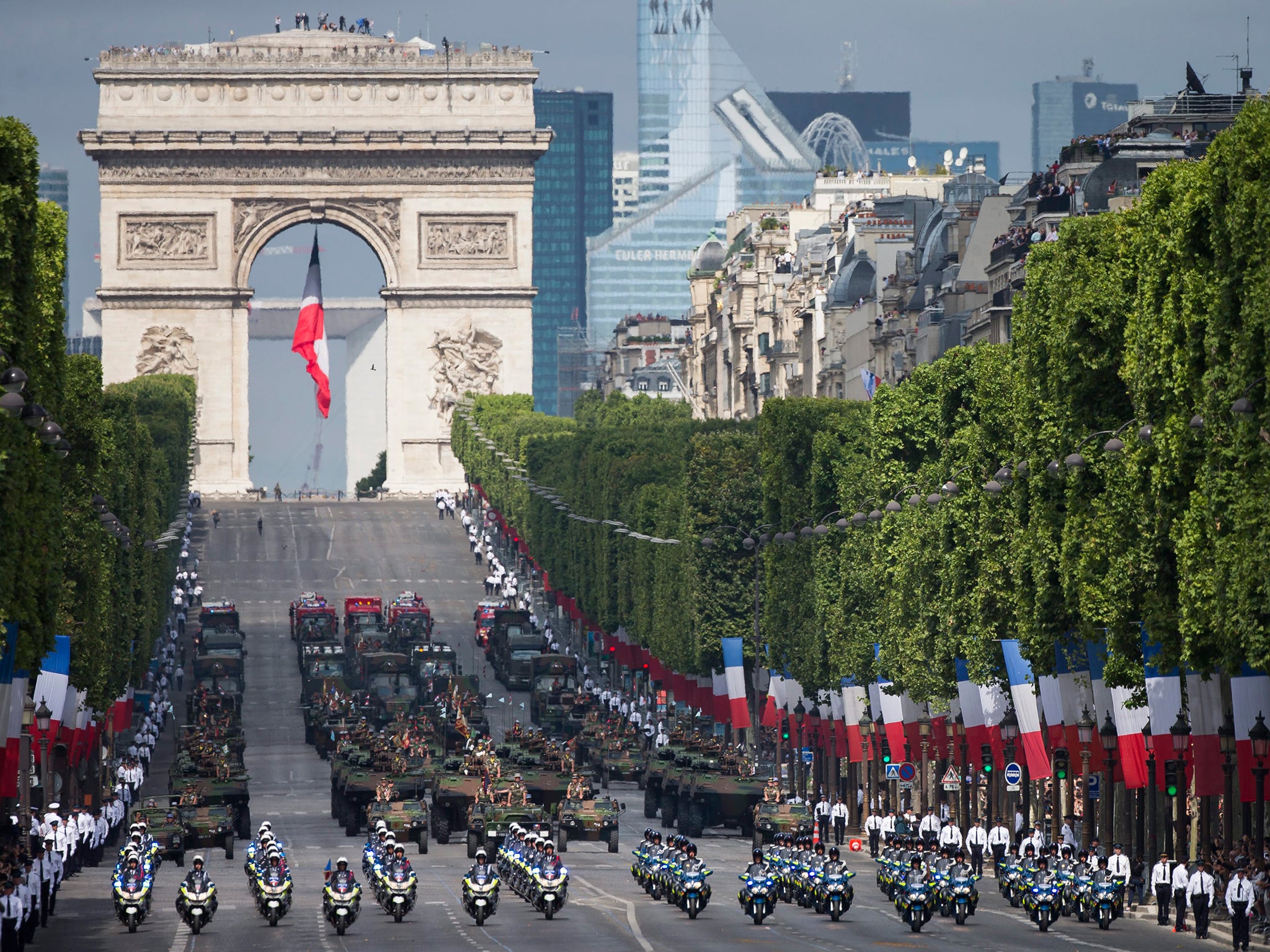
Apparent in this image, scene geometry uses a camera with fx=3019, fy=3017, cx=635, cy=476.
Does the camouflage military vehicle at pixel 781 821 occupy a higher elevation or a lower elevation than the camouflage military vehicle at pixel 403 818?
higher

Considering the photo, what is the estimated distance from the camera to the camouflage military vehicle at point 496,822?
57.2 m

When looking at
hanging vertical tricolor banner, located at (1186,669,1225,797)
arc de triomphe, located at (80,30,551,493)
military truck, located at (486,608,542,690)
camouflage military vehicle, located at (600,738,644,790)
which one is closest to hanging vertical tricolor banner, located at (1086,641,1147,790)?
hanging vertical tricolor banner, located at (1186,669,1225,797)

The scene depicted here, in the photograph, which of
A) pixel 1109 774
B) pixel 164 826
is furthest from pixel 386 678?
pixel 1109 774

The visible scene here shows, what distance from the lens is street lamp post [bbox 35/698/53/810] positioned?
178 ft

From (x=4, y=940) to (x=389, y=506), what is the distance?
10954cm

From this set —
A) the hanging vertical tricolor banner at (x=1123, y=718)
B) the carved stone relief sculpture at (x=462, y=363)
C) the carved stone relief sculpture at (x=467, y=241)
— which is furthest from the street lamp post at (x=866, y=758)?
the carved stone relief sculpture at (x=467, y=241)

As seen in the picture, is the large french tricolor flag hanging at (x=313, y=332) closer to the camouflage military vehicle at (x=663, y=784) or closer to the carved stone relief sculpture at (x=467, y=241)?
the carved stone relief sculpture at (x=467, y=241)

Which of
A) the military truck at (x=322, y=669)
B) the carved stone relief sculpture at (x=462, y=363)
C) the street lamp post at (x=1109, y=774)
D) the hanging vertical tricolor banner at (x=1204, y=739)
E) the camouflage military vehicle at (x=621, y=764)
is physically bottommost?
the camouflage military vehicle at (x=621, y=764)

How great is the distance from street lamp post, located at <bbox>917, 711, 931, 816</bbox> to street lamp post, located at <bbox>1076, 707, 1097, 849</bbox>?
12125 millimetres

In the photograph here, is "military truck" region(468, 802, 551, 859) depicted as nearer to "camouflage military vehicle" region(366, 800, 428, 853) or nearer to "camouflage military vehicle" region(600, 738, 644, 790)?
"camouflage military vehicle" region(366, 800, 428, 853)

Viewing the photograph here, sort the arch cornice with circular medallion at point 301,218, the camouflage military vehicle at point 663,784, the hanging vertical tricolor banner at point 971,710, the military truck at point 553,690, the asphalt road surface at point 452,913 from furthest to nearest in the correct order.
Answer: the arch cornice with circular medallion at point 301,218
the military truck at point 553,690
the camouflage military vehicle at point 663,784
the hanging vertical tricolor banner at point 971,710
the asphalt road surface at point 452,913

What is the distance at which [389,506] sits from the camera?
5891 inches

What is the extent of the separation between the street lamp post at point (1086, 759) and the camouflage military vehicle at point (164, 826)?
57.4 ft

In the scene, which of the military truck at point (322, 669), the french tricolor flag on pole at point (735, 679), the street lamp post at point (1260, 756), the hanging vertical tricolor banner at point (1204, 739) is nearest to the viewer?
the street lamp post at point (1260, 756)
